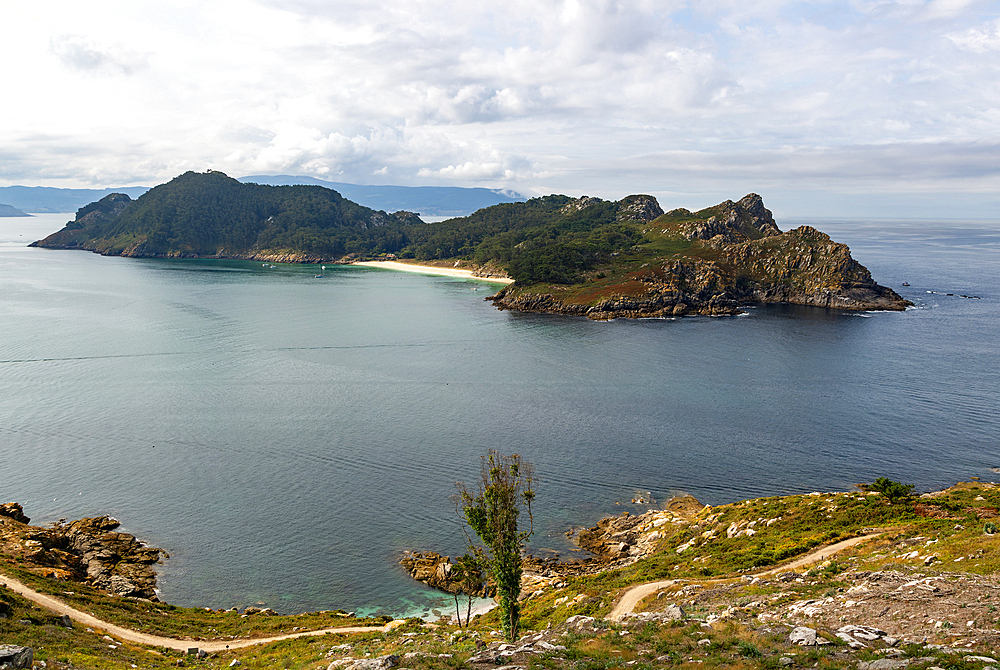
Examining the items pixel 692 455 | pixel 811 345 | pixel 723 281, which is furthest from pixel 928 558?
pixel 723 281

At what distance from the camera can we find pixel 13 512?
47719mm

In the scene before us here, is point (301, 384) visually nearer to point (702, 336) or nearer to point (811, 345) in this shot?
point (702, 336)

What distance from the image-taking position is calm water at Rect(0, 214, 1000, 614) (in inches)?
1907

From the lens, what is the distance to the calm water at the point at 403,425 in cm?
4844

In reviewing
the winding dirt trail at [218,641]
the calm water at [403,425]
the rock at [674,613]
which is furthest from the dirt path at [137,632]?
the rock at [674,613]

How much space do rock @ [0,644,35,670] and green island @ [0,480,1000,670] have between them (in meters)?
0.15

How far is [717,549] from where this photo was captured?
3994 cm

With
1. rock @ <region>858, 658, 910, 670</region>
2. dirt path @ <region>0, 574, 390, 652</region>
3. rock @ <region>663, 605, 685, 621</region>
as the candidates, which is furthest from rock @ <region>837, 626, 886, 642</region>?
dirt path @ <region>0, 574, 390, 652</region>

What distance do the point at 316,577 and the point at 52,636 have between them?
17.6 m

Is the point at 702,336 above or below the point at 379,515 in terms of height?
above

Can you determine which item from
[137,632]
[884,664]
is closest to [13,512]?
[137,632]

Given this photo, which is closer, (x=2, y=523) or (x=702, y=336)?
(x=2, y=523)

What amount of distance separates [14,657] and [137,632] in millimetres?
12321

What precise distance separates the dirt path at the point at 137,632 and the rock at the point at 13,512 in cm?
1526
